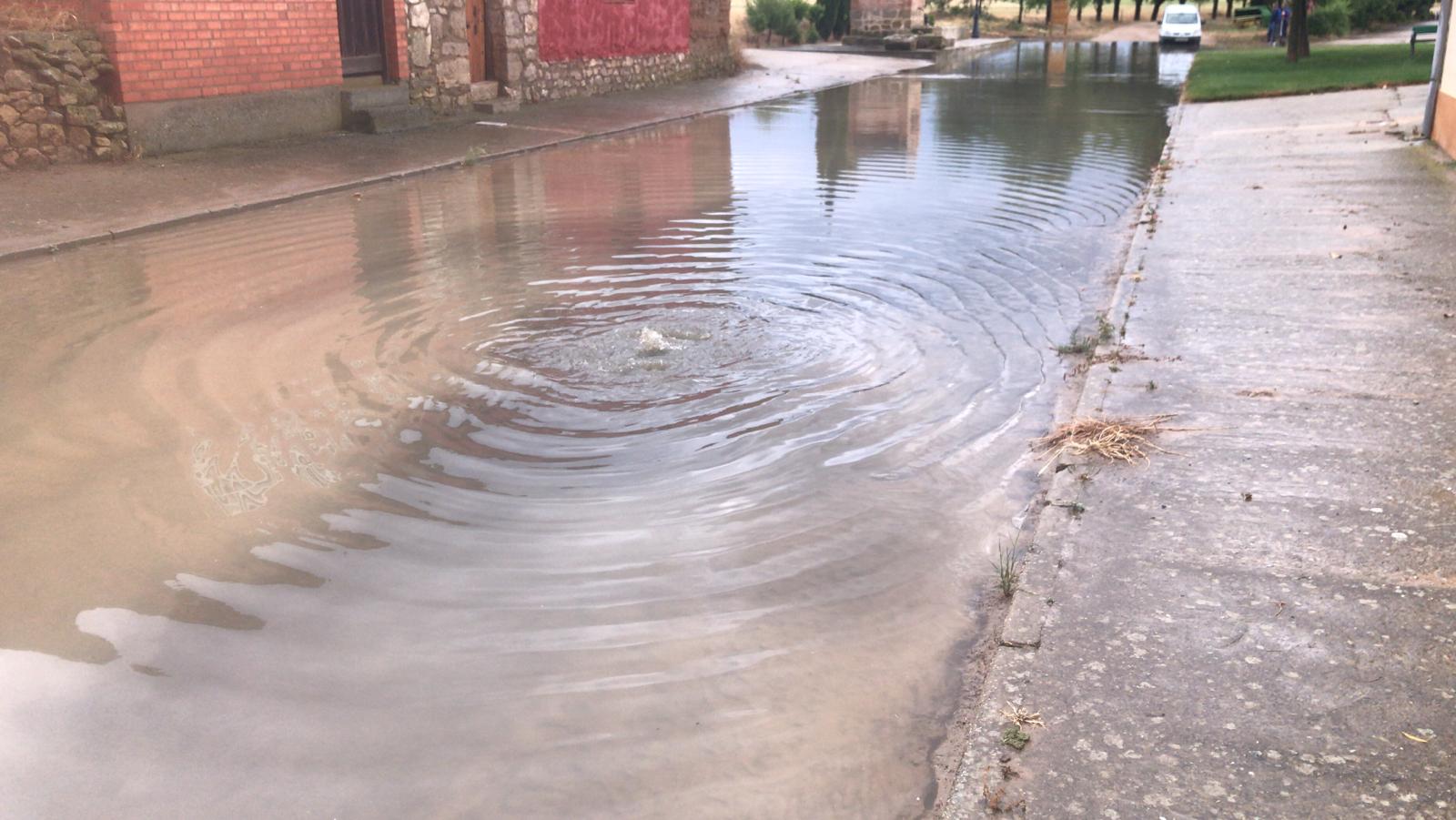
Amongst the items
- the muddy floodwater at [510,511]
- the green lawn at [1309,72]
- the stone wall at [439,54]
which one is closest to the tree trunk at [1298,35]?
the green lawn at [1309,72]

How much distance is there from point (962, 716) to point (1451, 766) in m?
1.22

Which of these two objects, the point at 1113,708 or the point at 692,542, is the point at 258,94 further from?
the point at 1113,708

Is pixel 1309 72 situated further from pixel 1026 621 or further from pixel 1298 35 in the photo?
pixel 1026 621

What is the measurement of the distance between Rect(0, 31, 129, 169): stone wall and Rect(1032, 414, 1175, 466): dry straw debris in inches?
435

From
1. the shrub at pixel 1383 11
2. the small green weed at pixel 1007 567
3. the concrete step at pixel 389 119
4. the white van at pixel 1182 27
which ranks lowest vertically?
the small green weed at pixel 1007 567

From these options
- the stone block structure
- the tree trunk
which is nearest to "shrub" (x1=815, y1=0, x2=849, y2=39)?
the stone block structure

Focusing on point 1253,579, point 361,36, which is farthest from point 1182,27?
point 1253,579

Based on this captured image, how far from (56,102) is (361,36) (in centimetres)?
526

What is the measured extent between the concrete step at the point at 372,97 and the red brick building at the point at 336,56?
0.08 ft

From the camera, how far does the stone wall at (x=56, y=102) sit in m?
11.7

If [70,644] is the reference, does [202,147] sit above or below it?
above

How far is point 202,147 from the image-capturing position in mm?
13602

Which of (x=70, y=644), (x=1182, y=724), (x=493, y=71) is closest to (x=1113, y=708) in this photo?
(x=1182, y=724)

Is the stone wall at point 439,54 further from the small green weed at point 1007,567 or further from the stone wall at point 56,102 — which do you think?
the small green weed at point 1007,567
